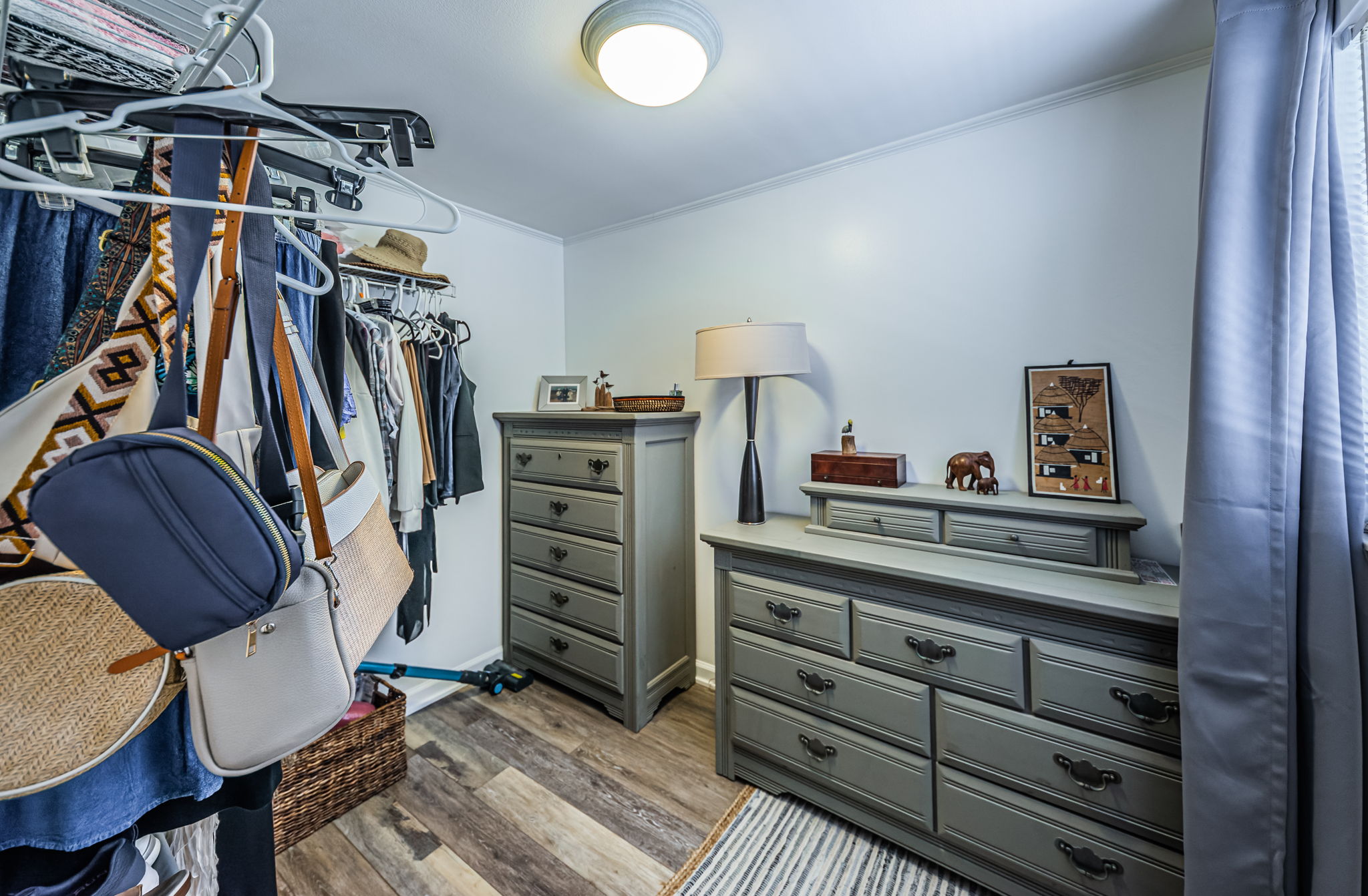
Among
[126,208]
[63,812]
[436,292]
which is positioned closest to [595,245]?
[436,292]

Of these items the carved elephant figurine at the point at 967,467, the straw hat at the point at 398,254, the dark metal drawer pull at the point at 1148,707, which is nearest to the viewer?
the dark metal drawer pull at the point at 1148,707

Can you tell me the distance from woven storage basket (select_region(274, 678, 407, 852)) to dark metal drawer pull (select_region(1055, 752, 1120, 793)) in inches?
82.9

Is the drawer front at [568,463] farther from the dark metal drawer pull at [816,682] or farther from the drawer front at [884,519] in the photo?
the dark metal drawer pull at [816,682]

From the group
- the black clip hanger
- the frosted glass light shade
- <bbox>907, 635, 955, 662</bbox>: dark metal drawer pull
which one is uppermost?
the frosted glass light shade

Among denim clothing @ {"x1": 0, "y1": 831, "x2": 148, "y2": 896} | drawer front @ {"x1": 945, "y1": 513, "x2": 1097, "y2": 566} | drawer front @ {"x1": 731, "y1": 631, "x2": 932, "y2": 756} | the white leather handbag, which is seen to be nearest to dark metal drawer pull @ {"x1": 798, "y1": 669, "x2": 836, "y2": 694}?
drawer front @ {"x1": 731, "y1": 631, "x2": 932, "y2": 756}

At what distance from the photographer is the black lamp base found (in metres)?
2.16

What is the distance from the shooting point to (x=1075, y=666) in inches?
52.4

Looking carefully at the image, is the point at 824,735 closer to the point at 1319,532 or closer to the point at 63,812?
the point at 1319,532

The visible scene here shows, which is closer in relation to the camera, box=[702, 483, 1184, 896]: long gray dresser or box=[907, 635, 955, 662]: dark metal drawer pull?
box=[702, 483, 1184, 896]: long gray dresser

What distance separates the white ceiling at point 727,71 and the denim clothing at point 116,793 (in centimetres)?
157

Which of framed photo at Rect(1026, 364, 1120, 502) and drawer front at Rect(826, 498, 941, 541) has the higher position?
framed photo at Rect(1026, 364, 1120, 502)

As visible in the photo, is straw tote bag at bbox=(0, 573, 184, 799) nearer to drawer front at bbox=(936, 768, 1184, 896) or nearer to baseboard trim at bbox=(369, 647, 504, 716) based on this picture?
drawer front at bbox=(936, 768, 1184, 896)

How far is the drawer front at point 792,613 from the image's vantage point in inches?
66.4

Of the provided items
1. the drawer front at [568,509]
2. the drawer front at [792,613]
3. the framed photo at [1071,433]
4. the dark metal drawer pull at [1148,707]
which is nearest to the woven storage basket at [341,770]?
the drawer front at [568,509]
